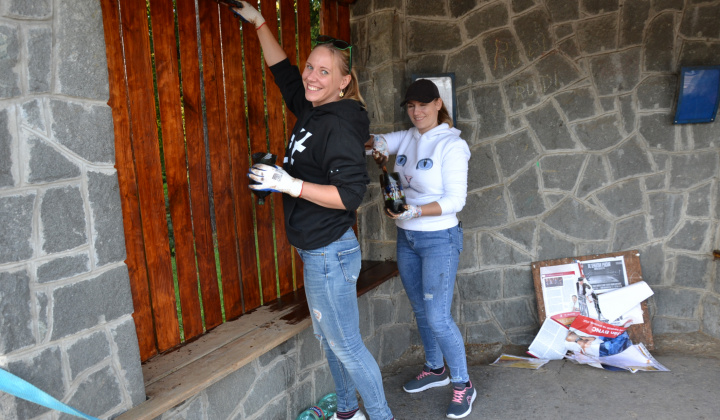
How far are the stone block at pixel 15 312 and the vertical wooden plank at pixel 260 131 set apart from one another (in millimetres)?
1378

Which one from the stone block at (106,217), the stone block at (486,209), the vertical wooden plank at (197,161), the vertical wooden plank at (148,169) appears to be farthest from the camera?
the stone block at (486,209)

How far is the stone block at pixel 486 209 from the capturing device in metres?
3.55

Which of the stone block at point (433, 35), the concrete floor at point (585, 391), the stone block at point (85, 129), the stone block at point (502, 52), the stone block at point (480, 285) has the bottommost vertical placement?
the concrete floor at point (585, 391)

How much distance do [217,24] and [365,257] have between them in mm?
1818

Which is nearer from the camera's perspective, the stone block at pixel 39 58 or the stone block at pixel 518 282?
the stone block at pixel 39 58

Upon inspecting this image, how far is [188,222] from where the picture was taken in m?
→ 2.36

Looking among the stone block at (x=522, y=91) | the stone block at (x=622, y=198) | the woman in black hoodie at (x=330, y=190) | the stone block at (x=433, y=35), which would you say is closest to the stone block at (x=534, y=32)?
the stone block at (x=522, y=91)

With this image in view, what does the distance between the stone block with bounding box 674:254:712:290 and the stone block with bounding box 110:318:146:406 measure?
11.0 feet

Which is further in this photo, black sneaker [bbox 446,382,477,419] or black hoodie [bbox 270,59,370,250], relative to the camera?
black sneaker [bbox 446,382,477,419]

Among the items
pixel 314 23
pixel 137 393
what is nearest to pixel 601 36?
pixel 314 23

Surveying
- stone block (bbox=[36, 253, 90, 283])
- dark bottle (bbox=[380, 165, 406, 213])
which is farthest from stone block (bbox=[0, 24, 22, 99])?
dark bottle (bbox=[380, 165, 406, 213])

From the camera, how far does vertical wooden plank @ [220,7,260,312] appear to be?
253 cm

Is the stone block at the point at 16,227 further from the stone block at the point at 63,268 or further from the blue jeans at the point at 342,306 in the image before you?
the blue jeans at the point at 342,306

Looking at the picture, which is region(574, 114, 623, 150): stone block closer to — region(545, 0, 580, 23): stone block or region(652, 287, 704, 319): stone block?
region(545, 0, 580, 23): stone block
